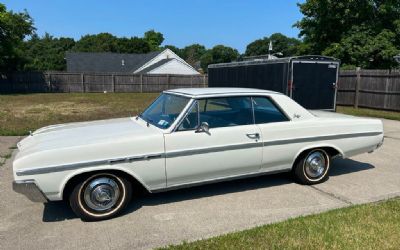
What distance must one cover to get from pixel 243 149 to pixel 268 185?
979 millimetres

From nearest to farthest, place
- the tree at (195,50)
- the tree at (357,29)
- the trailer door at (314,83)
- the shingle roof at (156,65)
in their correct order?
the trailer door at (314,83), the tree at (357,29), the shingle roof at (156,65), the tree at (195,50)

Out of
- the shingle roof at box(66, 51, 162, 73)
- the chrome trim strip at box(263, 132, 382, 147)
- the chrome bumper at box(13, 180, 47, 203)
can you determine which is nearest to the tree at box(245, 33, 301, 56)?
the shingle roof at box(66, 51, 162, 73)

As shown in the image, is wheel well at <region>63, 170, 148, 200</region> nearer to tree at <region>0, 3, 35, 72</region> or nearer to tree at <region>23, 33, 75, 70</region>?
tree at <region>0, 3, 35, 72</region>

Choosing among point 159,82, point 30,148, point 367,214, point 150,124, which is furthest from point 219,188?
point 159,82

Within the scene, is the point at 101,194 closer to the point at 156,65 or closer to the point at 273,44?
the point at 156,65

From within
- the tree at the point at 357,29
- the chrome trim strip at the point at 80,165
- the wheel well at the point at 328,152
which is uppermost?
the tree at the point at 357,29

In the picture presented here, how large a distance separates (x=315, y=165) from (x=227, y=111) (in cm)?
161

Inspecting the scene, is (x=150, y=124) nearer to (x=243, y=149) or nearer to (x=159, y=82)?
(x=243, y=149)

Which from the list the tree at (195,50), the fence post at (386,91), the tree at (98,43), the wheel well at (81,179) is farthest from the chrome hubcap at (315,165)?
the tree at (195,50)

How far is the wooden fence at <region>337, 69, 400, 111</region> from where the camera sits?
1605 centimetres

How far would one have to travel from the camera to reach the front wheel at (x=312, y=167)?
18.7 ft

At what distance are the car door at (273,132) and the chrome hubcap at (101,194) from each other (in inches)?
80.8

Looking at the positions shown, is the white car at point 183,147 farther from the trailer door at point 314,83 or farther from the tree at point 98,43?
the tree at point 98,43

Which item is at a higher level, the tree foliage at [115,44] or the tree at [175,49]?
the tree at [175,49]
